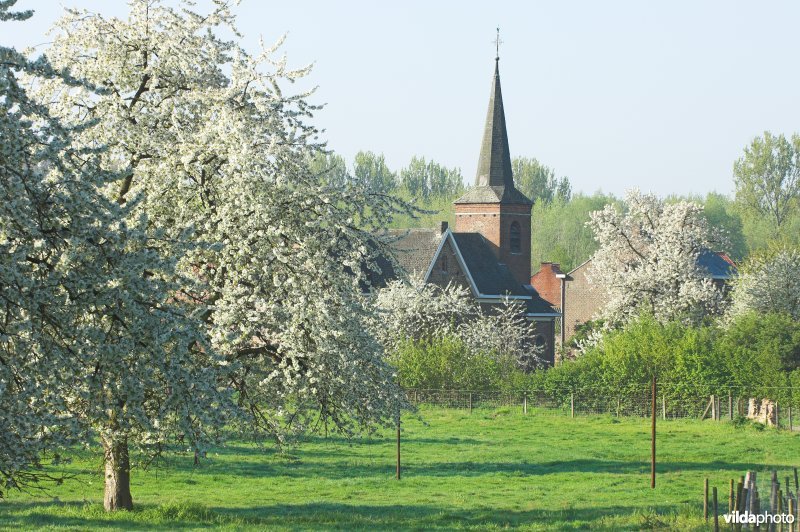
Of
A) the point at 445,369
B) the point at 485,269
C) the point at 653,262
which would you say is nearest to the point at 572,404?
the point at 445,369

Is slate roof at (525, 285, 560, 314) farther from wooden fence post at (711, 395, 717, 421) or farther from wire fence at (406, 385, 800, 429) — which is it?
wooden fence post at (711, 395, 717, 421)

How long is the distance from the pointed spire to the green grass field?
41.6 m

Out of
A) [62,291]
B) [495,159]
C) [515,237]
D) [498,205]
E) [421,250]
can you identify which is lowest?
[62,291]

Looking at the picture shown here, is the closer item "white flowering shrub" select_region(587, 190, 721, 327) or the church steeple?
"white flowering shrub" select_region(587, 190, 721, 327)

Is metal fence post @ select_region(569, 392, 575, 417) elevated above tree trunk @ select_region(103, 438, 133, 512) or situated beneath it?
elevated above

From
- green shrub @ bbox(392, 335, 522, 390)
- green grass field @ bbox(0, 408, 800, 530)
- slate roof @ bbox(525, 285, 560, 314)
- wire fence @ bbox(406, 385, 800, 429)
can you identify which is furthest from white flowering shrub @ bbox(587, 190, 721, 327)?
green grass field @ bbox(0, 408, 800, 530)

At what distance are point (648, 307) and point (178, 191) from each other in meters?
45.0

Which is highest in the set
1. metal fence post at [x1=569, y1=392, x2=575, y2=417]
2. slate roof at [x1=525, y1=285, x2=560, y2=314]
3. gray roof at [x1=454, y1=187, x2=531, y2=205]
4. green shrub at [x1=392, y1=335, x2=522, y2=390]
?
gray roof at [x1=454, y1=187, x2=531, y2=205]

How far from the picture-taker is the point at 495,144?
86.8m

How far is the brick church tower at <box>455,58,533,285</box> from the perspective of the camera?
86375mm

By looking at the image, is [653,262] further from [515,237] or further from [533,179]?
[533,179]

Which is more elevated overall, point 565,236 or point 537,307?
point 565,236

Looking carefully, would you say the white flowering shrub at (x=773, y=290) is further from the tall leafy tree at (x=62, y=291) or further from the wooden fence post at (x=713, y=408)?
the tall leafy tree at (x=62, y=291)

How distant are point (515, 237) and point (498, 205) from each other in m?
3.03
